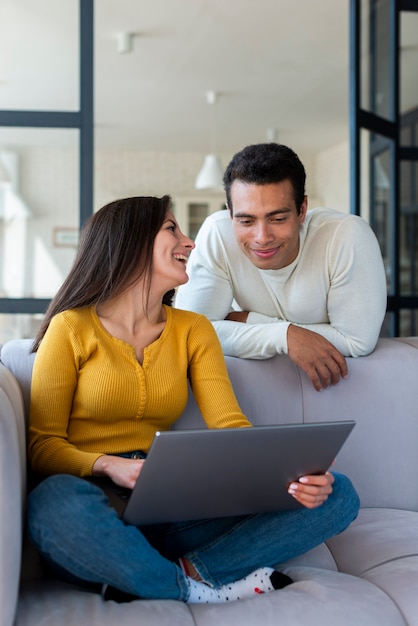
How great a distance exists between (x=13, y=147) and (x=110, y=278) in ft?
6.13

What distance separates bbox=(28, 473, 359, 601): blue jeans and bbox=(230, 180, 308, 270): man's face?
2.26 ft

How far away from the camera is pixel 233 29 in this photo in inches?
203

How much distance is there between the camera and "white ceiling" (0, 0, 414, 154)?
10.7 feet

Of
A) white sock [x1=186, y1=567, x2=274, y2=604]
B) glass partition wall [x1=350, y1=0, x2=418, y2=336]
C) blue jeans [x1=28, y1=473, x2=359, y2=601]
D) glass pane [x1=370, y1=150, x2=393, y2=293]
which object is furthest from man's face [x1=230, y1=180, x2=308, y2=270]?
glass pane [x1=370, y1=150, x2=393, y2=293]

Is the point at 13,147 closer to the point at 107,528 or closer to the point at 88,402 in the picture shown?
the point at 88,402

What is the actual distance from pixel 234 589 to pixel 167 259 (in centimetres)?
77

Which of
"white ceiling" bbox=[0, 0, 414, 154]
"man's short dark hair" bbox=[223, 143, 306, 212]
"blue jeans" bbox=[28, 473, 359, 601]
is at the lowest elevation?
"blue jeans" bbox=[28, 473, 359, 601]

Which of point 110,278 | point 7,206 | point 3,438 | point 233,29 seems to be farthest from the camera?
point 233,29

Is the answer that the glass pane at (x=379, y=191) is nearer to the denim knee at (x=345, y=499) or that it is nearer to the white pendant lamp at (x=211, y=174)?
the denim knee at (x=345, y=499)

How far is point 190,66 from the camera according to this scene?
6.08 metres

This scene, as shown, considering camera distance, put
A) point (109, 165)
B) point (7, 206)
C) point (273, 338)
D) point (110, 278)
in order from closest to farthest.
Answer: point (110, 278) → point (273, 338) → point (7, 206) → point (109, 165)

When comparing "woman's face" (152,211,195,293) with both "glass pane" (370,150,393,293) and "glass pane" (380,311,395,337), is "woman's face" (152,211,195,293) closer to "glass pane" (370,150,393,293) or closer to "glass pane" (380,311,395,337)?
"glass pane" (370,150,393,293)

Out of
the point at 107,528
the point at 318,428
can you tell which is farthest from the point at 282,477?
the point at 107,528

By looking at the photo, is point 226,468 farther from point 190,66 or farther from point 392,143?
point 190,66
